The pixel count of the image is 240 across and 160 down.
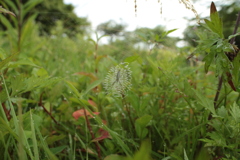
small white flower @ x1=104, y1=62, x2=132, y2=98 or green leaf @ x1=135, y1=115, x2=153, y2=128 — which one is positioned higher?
small white flower @ x1=104, y1=62, x2=132, y2=98

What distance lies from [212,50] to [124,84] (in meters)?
0.31

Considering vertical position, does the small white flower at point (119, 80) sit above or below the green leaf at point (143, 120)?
above

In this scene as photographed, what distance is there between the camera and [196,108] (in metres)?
0.80

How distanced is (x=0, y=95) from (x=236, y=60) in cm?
70

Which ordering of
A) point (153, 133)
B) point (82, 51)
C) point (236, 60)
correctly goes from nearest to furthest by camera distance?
1. point (236, 60)
2. point (153, 133)
3. point (82, 51)

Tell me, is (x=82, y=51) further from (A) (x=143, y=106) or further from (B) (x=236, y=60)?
(B) (x=236, y=60)

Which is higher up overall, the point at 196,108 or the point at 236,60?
the point at 236,60

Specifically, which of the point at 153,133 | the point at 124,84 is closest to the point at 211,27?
the point at 124,84

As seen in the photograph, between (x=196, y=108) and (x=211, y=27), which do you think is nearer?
(x=211, y=27)

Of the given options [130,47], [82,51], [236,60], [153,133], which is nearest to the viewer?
[236,60]

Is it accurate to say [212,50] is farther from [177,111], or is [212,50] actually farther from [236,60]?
[177,111]

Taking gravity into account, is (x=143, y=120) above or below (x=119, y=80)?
below

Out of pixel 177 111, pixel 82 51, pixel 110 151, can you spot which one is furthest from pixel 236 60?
pixel 82 51

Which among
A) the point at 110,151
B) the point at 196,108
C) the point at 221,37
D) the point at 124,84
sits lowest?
the point at 110,151
